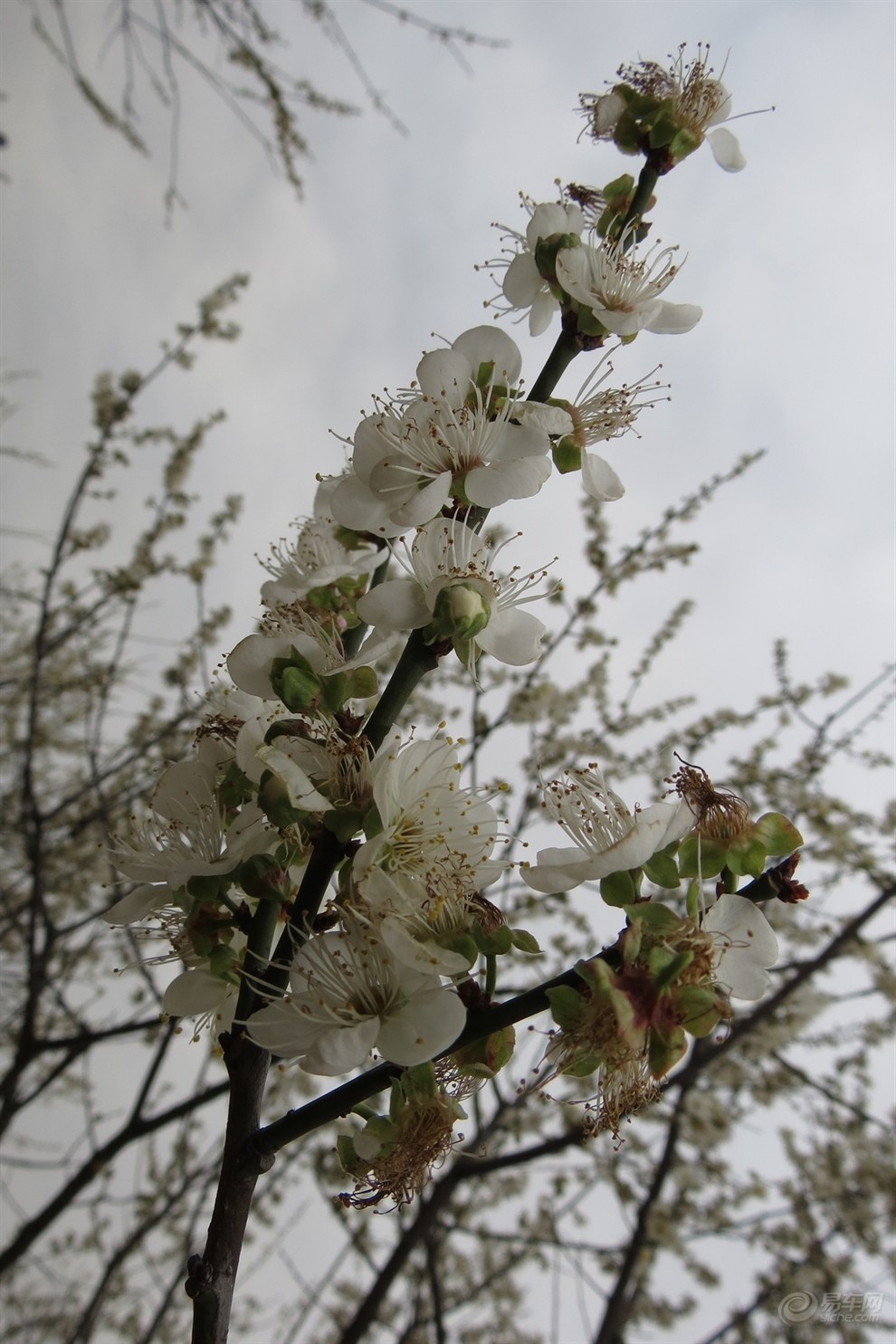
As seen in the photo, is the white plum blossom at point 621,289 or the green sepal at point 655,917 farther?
the white plum blossom at point 621,289

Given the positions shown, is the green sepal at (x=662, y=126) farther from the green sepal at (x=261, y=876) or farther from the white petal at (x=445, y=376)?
the green sepal at (x=261, y=876)

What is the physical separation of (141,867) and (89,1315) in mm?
1658

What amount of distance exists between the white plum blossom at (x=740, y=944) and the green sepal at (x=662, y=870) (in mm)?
29

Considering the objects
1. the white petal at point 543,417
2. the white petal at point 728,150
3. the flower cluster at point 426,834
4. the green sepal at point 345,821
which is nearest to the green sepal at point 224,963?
the flower cluster at point 426,834

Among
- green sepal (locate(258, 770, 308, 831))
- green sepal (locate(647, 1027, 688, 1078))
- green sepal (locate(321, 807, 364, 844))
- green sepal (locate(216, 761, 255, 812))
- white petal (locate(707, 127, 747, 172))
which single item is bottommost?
green sepal (locate(647, 1027, 688, 1078))

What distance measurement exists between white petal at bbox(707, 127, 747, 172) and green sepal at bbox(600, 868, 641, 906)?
74 cm

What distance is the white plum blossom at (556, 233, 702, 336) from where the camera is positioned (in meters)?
0.67

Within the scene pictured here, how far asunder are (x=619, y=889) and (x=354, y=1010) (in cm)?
18

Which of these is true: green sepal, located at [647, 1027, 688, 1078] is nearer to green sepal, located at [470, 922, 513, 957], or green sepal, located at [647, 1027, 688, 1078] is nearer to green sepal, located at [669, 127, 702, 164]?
green sepal, located at [470, 922, 513, 957]

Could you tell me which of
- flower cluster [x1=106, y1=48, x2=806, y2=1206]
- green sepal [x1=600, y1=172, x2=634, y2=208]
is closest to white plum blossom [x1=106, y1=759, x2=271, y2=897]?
flower cluster [x1=106, y1=48, x2=806, y2=1206]

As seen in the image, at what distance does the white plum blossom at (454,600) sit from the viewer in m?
0.57

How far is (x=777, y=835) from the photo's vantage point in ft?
1.74

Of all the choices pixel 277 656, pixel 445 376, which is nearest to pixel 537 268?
pixel 445 376

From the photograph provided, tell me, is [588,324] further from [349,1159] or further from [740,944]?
[349,1159]
